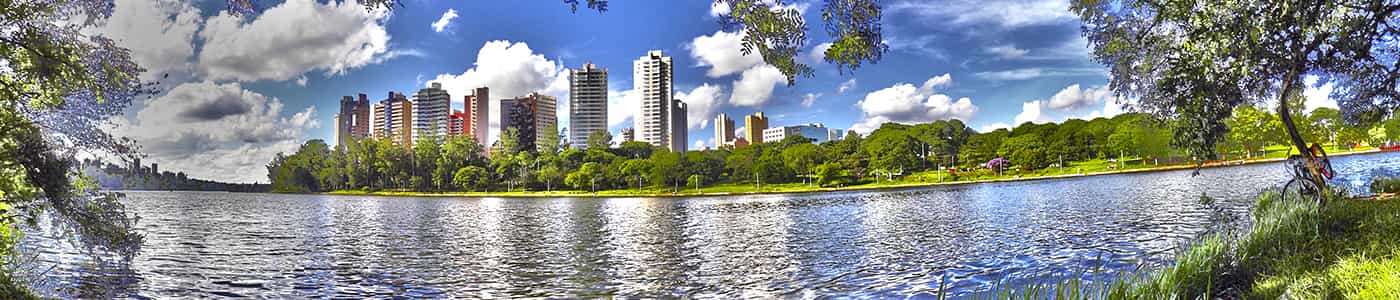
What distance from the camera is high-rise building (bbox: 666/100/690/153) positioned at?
133375 mm

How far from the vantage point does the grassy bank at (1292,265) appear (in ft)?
13.3

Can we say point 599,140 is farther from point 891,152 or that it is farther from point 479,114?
point 891,152

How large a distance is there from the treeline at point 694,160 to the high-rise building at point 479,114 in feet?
45.7

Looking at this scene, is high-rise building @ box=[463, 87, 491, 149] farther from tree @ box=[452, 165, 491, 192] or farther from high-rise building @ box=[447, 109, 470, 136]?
tree @ box=[452, 165, 491, 192]

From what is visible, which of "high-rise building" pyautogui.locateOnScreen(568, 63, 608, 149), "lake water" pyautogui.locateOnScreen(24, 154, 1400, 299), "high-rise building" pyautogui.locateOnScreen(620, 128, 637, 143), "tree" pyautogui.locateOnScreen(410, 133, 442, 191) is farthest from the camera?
"high-rise building" pyautogui.locateOnScreen(568, 63, 608, 149)

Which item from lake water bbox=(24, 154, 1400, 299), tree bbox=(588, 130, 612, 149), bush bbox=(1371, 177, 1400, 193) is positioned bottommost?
lake water bbox=(24, 154, 1400, 299)

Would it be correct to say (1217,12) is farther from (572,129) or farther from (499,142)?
(572,129)

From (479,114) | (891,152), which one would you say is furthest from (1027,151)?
(479,114)

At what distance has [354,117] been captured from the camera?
12781cm

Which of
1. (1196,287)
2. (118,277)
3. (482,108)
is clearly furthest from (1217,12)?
(482,108)

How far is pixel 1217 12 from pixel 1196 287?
3882 mm

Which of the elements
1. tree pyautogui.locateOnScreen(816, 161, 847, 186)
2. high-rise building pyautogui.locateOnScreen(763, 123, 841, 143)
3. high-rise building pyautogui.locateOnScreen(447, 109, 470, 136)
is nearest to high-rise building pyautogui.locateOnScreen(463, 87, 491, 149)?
high-rise building pyautogui.locateOnScreen(447, 109, 470, 136)

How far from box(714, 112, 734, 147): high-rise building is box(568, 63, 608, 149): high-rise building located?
2751 centimetres

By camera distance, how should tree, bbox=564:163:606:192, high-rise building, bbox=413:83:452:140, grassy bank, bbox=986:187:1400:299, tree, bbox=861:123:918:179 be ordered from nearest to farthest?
grassy bank, bbox=986:187:1400:299 < tree, bbox=861:123:918:179 < tree, bbox=564:163:606:192 < high-rise building, bbox=413:83:452:140
